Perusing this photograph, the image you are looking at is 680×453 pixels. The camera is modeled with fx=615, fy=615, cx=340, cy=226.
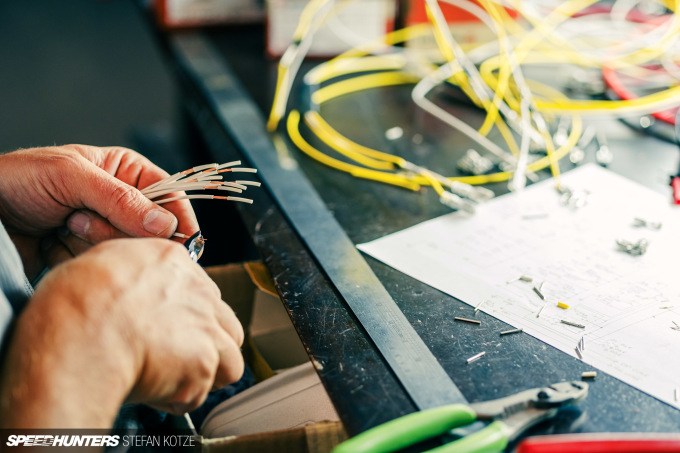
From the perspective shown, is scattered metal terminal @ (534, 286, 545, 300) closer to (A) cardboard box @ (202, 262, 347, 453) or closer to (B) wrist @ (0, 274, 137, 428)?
(A) cardboard box @ (202, 262, 347, 453)

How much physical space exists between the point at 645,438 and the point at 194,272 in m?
0.39

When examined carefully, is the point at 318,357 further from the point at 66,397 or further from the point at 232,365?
the point at 66,397

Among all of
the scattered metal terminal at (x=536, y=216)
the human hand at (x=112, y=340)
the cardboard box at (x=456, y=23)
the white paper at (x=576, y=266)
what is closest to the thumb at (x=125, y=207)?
the human hand at (x=112, y=340)

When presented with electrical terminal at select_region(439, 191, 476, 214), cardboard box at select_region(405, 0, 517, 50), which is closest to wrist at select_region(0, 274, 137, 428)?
electrical terminal at select_region(439, 191, 476, 214)

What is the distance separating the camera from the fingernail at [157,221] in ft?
2.13

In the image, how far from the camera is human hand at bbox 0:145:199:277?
0.66 m

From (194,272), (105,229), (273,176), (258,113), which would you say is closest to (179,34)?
(258,113)

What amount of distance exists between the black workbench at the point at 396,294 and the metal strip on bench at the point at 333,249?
0.01 meters

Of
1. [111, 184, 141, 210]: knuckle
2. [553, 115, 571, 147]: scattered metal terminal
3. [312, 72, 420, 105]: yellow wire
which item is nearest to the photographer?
[111, 184, 141, 210]: knuckle

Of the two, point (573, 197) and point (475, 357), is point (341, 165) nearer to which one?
point (573, 197)

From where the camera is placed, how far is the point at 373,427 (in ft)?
1.68

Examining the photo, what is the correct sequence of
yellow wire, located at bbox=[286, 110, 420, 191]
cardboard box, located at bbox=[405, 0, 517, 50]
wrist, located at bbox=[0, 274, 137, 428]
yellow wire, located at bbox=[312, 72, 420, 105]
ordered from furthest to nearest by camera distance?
cardboard box, located at bbox=[405, 0, 517, 50]
yellow wire, located at bbox=[312, 72, 420, 105]
yellow wire, located at bbox=[286, 110, 420, 191]
wrist, located at bbox=[0, 274, 137, 428]

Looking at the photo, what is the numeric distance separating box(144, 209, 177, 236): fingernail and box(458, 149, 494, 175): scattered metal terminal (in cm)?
48

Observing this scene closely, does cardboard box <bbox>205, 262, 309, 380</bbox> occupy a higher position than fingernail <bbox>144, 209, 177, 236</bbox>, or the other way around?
fingernail <bbox>144, 209, 177, 236</bbox>
